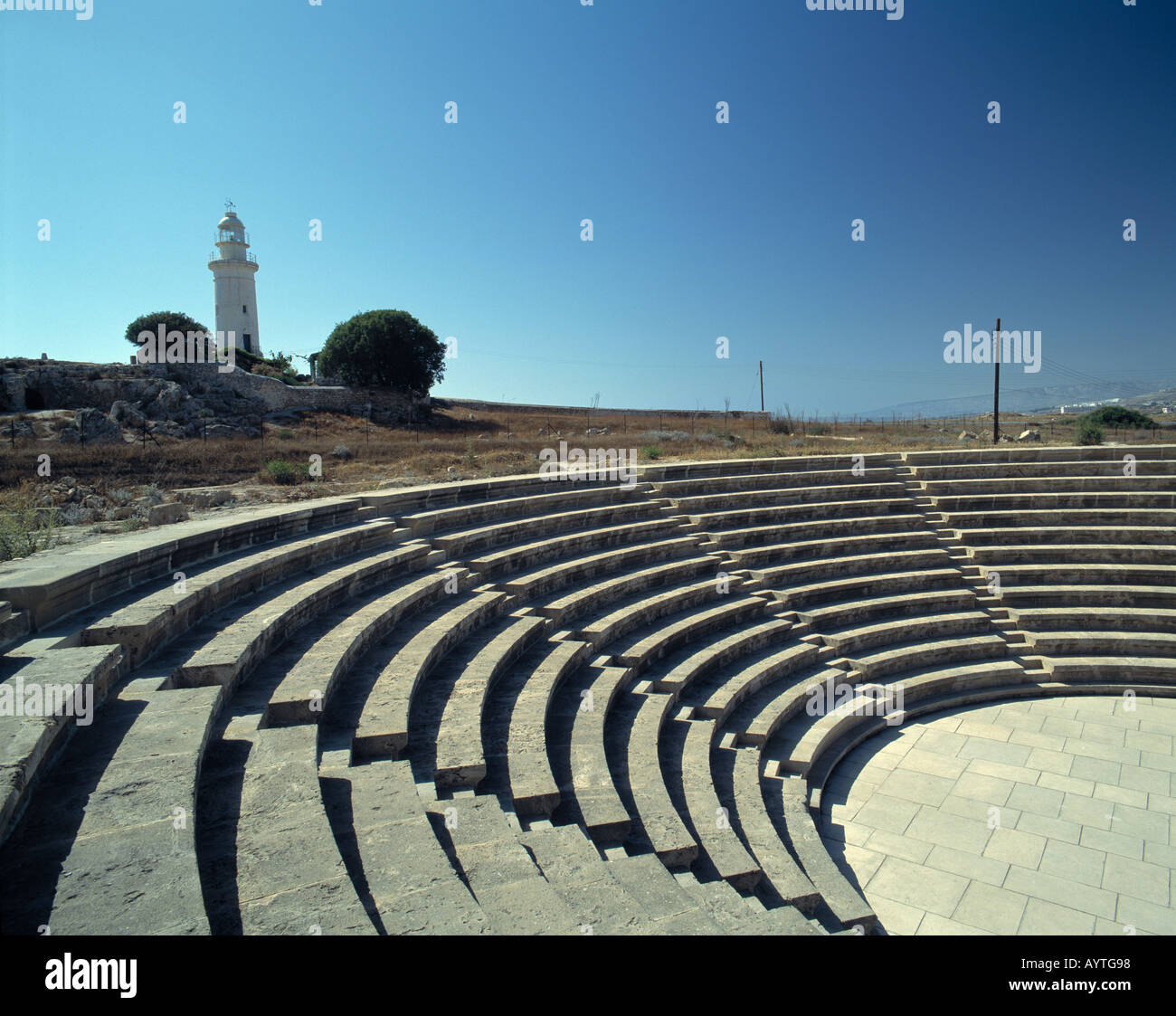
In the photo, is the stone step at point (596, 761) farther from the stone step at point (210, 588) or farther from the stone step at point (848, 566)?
the stone step at point (848, 566)

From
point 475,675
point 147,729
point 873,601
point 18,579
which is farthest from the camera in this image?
point 873,601

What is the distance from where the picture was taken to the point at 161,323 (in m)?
39.8

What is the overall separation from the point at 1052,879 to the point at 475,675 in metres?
5.51

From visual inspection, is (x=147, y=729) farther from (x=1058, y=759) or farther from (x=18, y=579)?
(x=1058, y=759)

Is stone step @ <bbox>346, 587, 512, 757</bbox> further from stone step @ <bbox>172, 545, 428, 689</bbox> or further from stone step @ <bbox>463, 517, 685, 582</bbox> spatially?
stone step @ <bbox>463, 517, 685, 582</bbox>

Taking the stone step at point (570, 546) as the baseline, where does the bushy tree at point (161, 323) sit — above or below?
above

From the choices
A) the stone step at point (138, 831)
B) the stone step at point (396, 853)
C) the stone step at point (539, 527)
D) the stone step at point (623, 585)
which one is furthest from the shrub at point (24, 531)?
the stone step at point (623, 585)

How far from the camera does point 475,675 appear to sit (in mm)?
6078

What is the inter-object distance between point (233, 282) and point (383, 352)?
1496cm

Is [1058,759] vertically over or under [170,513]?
under

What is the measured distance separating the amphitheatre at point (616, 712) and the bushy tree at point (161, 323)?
1565 inches

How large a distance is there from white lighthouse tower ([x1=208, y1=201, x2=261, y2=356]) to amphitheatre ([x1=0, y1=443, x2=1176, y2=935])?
4028 cm

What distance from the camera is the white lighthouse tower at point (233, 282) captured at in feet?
140
